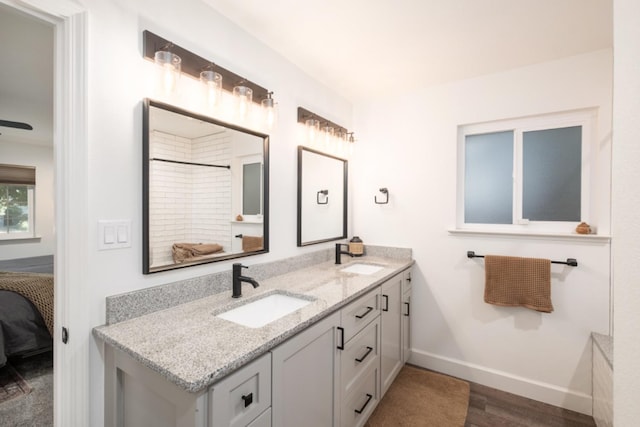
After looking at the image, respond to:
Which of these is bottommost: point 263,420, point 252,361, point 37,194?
point 263,420

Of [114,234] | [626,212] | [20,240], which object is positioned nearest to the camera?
[626,212]

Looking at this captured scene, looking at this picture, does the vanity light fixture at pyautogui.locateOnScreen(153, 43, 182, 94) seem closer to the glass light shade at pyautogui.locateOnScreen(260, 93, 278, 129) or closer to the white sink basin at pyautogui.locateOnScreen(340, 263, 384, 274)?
the glass light shade at pyautogui.locateOnScreen(260, 93, 278, 129)

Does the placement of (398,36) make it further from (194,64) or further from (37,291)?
(37,291)

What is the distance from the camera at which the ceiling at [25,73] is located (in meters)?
1.69

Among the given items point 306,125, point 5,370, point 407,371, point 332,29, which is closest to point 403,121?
point 306,125

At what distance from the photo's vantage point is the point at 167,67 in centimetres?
126

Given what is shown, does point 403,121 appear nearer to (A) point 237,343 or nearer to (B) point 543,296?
(B) point 543,296

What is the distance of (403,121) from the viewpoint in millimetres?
2574

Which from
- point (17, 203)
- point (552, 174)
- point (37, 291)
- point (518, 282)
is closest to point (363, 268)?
point (518, 282)

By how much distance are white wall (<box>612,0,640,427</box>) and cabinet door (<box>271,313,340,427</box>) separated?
90 centimetres

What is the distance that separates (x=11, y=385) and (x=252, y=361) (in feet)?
8.10

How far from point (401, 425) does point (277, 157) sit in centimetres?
187

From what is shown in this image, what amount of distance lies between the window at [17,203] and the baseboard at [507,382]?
5.34 meters

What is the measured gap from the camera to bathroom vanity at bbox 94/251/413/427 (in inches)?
33.5
